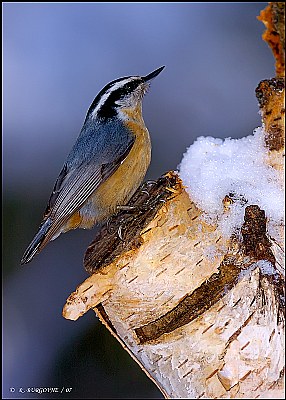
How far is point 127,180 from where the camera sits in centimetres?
146

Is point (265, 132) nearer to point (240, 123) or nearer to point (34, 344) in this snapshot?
point (240, 123)

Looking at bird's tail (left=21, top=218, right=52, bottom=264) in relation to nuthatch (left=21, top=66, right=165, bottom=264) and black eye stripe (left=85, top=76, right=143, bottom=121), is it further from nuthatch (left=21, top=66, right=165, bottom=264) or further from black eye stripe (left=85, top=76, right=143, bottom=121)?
black eye stripe (left=85, top=76, right=143, bottom=121)

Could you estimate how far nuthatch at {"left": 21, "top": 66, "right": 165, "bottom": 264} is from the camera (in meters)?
1.40

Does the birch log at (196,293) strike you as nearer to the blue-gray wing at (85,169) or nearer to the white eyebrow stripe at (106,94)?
the blue-gray wing at (85,169)

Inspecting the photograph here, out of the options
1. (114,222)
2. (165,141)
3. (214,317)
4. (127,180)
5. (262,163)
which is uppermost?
(165,141)

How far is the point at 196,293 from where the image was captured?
3.01ft

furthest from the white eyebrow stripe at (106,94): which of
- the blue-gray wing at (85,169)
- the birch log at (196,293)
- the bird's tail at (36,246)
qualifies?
the birch log at (196,293)

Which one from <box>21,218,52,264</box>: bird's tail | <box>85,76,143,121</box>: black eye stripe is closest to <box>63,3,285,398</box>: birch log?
<box>21,218,52,264</box>: bird's tail

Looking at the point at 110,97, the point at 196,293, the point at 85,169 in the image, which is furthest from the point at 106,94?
the point at 196,293

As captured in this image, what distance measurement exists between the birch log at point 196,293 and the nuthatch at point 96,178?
0.36m

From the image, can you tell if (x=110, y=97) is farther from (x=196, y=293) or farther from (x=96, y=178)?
(x=196, y=293)

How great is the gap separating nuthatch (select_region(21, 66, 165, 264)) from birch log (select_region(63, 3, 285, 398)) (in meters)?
0.36

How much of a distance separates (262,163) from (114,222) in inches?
14.4

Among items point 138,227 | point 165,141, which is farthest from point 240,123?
point 138,227
